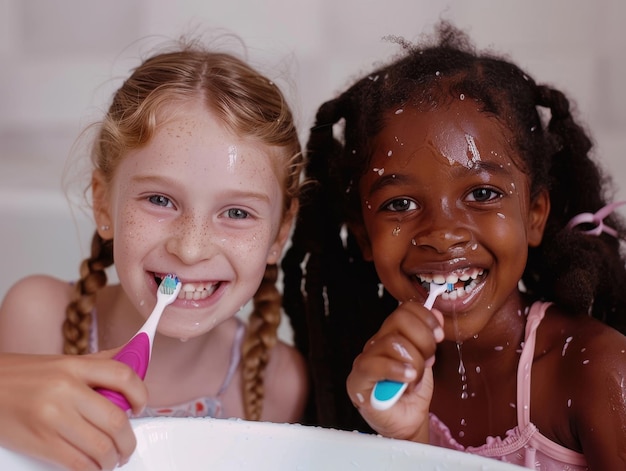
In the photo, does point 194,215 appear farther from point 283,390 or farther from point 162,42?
point 162,42

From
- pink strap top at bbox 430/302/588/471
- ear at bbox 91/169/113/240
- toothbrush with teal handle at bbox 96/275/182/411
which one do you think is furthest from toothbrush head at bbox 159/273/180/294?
pink strap top at bbox 430/302/588/471

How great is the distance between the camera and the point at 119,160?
0.92 metres

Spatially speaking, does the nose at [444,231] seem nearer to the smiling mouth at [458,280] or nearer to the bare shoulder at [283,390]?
the smiling mouth at [458,280]

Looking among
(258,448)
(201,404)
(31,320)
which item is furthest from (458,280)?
(31,320)

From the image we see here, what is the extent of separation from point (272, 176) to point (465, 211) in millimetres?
209

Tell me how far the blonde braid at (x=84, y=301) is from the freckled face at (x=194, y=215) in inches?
6.0

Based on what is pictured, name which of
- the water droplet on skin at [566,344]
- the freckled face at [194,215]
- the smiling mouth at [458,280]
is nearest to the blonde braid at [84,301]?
the freckled face at [194,215]

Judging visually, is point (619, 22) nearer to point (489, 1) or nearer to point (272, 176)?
point (489, 1)

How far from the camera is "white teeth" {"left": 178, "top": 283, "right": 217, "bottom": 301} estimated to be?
2.95 feet

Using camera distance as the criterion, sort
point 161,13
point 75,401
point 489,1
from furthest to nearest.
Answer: point 161,13, point 489,1, point 75,401

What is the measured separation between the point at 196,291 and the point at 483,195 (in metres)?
0.31

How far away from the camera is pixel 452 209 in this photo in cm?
85

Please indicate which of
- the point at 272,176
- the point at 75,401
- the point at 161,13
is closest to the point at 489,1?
the point at 161,13

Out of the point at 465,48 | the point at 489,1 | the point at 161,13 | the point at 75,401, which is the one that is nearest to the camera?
the point at 75,401
